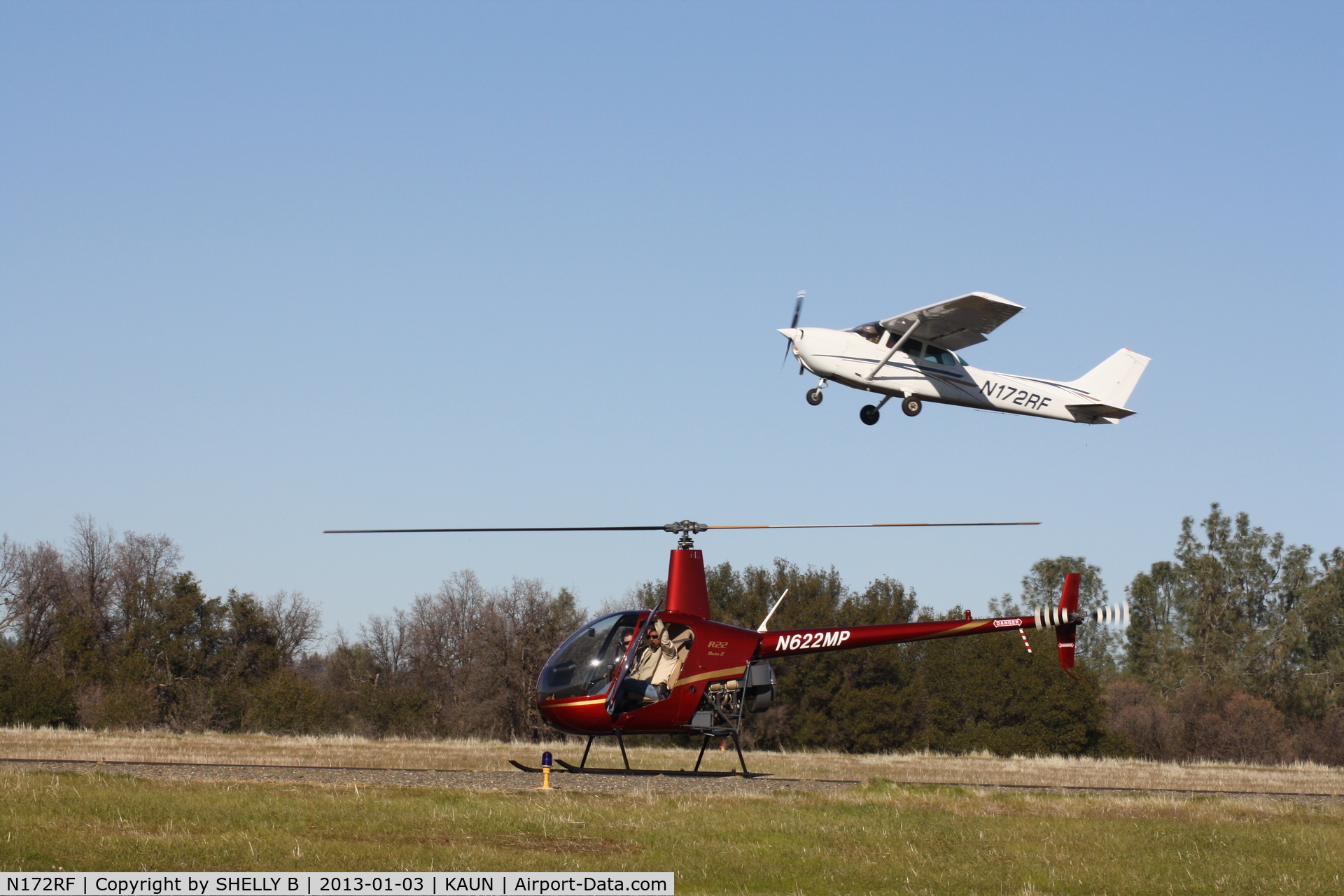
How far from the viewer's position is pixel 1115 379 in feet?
101

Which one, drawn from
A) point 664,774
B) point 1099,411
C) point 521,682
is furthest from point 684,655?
point 521,682

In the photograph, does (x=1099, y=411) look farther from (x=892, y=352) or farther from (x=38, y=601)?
(x=38, y=601)

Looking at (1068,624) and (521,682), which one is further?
(521,682)

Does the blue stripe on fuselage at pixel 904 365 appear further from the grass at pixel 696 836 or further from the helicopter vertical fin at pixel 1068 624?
the grass at pixel 696 836

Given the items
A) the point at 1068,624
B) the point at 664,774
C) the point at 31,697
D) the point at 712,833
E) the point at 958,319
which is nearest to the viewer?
the point at 712,833

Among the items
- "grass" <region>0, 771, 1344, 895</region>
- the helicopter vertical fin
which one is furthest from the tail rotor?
"grass" <region>0, 771, 1344, 895</region>

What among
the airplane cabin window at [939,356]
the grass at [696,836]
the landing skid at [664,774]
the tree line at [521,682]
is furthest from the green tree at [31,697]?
the airplane cabin window at [939,356]

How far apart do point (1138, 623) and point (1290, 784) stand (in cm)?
6563

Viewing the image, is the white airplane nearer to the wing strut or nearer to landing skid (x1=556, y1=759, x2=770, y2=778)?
the wing strut

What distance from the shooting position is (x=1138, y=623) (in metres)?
89.2

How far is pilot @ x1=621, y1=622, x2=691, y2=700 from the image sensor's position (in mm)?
21109

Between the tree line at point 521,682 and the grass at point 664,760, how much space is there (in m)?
15.0

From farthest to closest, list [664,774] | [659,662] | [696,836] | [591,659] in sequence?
[664,774], [659,662], [591,659], [696,836]

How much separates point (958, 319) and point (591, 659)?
11.0 meters
